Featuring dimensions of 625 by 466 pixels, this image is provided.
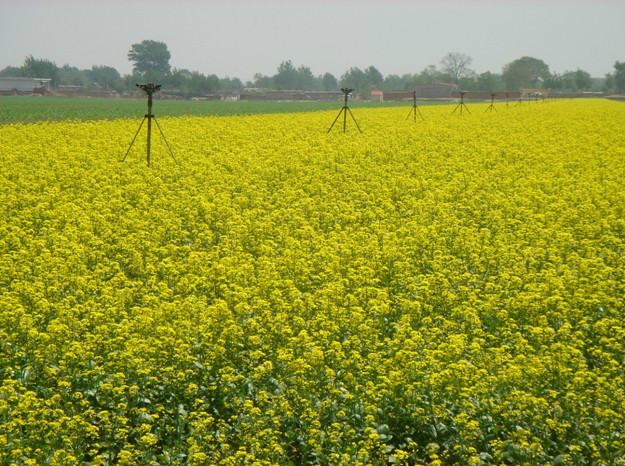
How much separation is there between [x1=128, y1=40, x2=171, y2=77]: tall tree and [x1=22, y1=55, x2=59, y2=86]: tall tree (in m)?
37.8

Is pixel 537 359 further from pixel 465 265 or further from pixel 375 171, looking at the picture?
Result: pixel 375 171

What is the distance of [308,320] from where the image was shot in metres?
8.98

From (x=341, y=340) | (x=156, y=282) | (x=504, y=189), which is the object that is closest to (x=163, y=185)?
(x=156, y=282)

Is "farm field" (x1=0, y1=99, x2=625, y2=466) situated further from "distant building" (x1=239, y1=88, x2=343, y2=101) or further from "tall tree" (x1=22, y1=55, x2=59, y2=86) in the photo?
"tall tree" (x1=22, y1=55, x2=59, y2=86)

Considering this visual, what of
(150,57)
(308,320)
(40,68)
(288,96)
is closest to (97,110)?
(308,320)

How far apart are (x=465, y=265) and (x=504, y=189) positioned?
723cm

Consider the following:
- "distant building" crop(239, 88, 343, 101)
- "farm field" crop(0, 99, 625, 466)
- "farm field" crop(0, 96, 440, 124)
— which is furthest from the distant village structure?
"farm field" crop(0, 99, 625, 466)

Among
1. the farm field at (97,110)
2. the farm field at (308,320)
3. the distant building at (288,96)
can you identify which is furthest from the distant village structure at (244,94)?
the farm field at (308,320)

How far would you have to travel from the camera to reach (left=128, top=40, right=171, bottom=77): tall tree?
190 metres

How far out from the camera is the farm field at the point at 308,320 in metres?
6.54

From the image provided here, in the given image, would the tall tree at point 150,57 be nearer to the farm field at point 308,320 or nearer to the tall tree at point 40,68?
the tall tree at point 40,68

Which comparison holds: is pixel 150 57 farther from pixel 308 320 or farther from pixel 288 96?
pixel 308 320

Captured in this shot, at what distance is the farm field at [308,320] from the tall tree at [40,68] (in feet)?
475

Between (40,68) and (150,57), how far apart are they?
44878 millimetres
